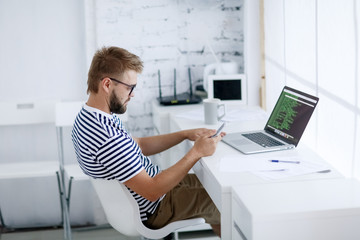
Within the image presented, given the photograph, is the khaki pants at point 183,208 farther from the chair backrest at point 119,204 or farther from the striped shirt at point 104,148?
the striped shirt at point 104,148

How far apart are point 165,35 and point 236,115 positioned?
864mm

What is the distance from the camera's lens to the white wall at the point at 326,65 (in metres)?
2.20

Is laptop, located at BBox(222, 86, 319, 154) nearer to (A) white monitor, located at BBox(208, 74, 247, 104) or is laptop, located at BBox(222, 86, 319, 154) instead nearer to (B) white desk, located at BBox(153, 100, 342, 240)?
(B) white desk, located at BBox(153, 100, 342, 240)

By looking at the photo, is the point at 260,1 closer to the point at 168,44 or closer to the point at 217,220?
the point at 168,44

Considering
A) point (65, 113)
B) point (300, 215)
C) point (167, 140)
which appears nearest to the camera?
point (300, 215)

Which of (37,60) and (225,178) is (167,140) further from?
(37,60)

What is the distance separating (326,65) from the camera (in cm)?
245

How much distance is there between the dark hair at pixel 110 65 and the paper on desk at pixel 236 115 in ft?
2.72

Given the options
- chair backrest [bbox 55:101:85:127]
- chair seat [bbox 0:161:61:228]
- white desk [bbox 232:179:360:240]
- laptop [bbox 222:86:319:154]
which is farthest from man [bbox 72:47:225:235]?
chair seat [bbox 0:161:61:228]

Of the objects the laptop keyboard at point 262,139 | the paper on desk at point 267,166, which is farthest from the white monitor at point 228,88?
the paper on desk at point 267,166

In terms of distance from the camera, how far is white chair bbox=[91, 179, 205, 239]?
2.18 m

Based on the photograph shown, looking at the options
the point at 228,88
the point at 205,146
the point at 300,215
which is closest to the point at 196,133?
the point at 205,146

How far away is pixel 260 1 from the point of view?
11.0 feet

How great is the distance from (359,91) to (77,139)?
109 centimetres
